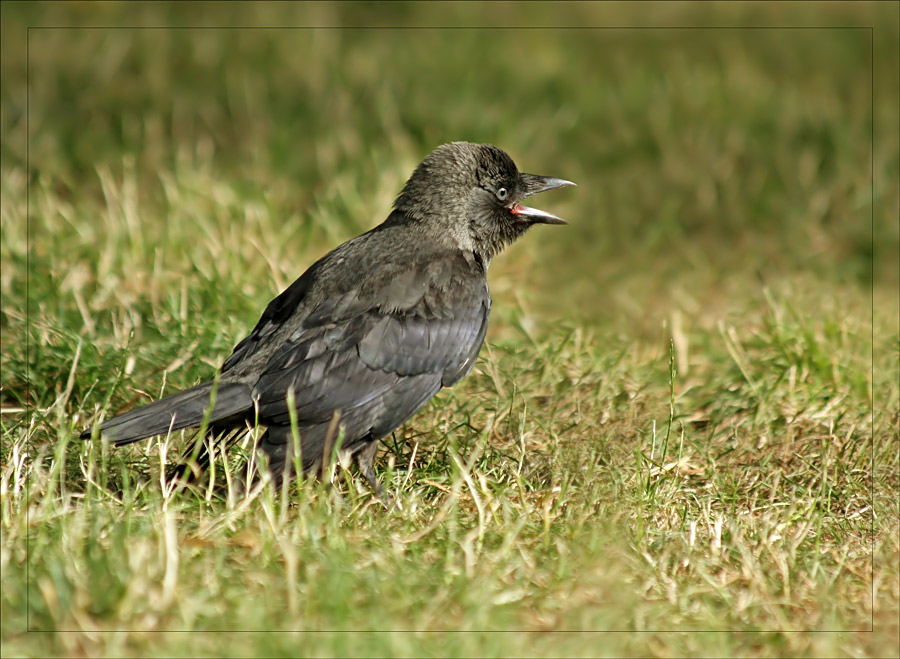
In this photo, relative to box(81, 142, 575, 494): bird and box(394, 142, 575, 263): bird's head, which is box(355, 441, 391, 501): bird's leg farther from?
box(394, 142, 575, 263): bird's head

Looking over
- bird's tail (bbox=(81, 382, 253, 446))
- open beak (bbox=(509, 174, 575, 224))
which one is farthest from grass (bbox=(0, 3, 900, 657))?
open beak (bbox=(509, 174, 575, 224))

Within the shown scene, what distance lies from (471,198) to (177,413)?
4.88 feet

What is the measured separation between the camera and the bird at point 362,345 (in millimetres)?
3547

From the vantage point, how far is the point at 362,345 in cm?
376

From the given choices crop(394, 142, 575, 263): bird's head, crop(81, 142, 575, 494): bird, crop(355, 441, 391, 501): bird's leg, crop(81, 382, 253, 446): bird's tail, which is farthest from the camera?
crop(394, 142, 575, 263): bird's head

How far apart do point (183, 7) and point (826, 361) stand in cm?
584

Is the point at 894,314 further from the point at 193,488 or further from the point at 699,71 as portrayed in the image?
the point at 193,488

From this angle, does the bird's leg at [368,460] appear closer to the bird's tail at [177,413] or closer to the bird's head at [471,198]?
the bird's tail at [177,413]

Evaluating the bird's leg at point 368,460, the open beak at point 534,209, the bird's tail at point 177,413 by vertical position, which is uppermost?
the open beak at point 534,209

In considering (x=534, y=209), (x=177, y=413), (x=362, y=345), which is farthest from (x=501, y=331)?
(x=177, y=413)

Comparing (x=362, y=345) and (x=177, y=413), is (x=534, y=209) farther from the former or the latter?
(x=177, y=413)

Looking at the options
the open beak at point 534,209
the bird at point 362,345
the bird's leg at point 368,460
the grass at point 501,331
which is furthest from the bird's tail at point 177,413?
the open beak at point 534,209

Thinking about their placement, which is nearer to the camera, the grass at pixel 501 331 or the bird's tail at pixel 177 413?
the grass at pixel 501 331

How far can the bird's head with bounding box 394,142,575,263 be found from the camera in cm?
434
